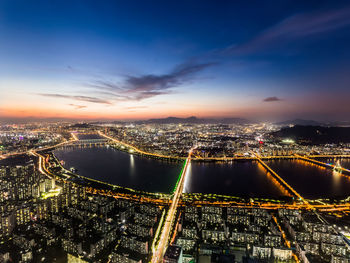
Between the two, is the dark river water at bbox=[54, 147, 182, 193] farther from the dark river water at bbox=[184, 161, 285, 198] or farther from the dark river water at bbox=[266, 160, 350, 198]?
the dark river water at bbox=[266, 160, 350, 198]

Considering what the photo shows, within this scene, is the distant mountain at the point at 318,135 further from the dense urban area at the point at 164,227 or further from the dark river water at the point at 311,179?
the dense urban area at the point at 164,227

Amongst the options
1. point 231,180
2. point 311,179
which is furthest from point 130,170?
point 311,179

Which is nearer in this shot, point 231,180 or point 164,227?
point 164,227

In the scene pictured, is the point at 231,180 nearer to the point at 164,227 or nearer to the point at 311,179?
the point at 311,179

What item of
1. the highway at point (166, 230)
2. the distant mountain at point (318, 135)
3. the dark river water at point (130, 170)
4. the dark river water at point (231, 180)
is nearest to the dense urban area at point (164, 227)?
the highway at point (166, 230)

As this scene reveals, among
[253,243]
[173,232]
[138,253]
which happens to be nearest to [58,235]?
[138,253]

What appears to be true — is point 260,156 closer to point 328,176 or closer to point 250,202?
point 328,176
